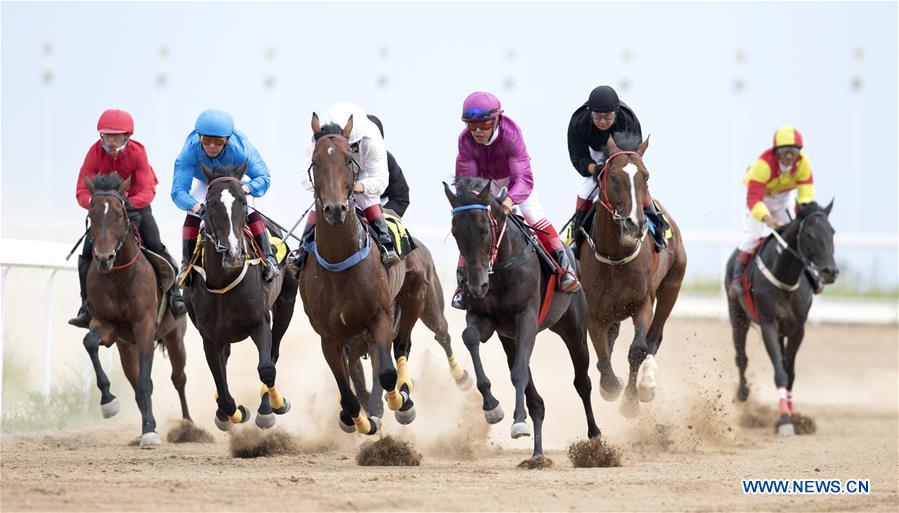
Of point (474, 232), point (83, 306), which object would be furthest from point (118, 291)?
point (474, 232)

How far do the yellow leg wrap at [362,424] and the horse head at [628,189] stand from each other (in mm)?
2391

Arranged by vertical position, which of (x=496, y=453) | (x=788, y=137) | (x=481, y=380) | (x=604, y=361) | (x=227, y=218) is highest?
(x=788, y=137)

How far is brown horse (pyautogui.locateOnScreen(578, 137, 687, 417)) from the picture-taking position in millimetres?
9969

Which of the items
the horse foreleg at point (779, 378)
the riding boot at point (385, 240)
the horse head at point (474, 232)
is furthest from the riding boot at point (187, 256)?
the horse foreleg at point (779, 378)

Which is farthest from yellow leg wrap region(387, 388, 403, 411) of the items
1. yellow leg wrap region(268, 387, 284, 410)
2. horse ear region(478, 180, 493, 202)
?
horse ear region(478, 180, 493, 202)

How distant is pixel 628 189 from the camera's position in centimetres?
993

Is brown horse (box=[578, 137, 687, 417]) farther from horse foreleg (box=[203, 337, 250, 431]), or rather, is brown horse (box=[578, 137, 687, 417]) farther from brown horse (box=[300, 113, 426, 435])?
horse foreleg (box=[203, 337, 250, 431])

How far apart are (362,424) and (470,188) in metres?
2.00

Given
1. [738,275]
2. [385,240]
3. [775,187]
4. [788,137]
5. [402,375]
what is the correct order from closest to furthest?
1. [385,240]
2. [402,375]
3. [788,137]
4. [775,187]
5. [738,275]

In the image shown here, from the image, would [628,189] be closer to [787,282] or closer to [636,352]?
[636,352]

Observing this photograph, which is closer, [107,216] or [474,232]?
[474,232]

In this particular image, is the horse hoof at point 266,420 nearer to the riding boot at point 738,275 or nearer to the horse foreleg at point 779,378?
the horse foreleg at point 779,378

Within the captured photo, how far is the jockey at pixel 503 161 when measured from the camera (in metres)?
9.81

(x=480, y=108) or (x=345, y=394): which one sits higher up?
(x=480, y=108)
